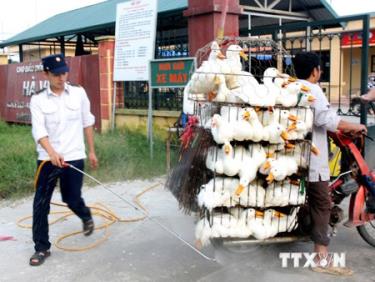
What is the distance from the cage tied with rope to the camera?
334 cm

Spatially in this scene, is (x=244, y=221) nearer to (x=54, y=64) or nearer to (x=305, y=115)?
(x=305, y=115)

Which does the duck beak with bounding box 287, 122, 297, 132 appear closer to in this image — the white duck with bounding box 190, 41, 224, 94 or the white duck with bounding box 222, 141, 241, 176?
the white duck with bounding box 222, 141, 241, 176

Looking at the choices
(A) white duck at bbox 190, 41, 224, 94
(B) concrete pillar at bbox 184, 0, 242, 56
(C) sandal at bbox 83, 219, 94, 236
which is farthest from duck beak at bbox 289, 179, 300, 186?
(B) concrete pillar at bbox 184, 0, 242, 56

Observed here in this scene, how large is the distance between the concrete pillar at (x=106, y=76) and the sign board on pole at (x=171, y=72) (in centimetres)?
208

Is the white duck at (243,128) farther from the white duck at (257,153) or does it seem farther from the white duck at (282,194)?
the white duck at (282,194)

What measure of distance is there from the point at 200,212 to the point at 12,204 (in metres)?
3.40

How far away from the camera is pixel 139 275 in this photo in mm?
3857

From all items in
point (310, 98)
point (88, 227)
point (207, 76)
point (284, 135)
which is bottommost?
point (88, 227)

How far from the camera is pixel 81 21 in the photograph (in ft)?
49.0

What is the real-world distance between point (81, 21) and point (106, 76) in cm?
614

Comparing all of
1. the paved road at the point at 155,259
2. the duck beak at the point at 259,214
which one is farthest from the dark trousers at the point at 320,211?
the duck beak at the point at 259,214

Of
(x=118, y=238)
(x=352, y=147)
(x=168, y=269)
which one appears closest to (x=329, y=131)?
(x=352, y=147)

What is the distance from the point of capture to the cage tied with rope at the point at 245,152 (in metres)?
3.34

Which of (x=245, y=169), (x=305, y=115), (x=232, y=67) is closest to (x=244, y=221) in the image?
(x=245, y=169)
